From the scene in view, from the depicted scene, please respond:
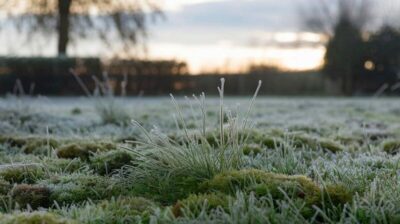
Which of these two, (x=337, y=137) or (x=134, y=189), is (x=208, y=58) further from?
(x=134, y=189)

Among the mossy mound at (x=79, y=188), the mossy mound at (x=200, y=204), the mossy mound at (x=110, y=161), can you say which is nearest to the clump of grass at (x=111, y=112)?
the mossy mound at (x=110, y=161)

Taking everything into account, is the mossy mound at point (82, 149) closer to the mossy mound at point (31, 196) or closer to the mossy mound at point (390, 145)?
the mossy mound at point (31, 196)

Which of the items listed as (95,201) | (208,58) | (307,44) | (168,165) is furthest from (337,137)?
(307,44)

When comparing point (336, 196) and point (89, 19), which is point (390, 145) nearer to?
point (336, 196)

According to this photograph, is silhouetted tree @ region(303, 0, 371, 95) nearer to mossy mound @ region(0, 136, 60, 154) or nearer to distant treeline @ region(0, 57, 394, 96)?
distant treeline @ region(0, 57, 394, 96)

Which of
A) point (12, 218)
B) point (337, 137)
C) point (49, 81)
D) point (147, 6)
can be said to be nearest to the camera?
point (12, 218)

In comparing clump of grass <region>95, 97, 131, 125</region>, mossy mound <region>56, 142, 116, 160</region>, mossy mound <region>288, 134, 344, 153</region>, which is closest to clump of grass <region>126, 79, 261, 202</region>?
mossy mound <region>56, 142, 116, 160</region>

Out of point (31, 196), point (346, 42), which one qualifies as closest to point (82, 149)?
point (31, 196)
